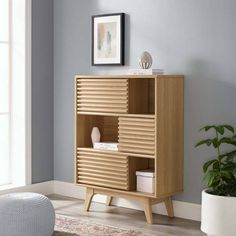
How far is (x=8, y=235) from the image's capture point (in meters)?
3.51

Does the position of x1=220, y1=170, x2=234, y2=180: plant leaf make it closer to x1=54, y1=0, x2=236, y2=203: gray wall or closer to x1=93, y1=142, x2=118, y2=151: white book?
x1=54, y1=0, x2=236, y2=203: gray wall

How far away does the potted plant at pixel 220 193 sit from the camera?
368 centimetres

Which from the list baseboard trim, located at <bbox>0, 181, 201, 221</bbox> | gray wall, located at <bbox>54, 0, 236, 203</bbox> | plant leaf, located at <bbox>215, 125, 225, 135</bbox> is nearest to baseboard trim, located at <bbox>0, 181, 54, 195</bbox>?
baseboard trim, located at <bbox>0, 181, 201, 221</bbox>

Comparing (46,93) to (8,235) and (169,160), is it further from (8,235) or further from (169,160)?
(8,235)

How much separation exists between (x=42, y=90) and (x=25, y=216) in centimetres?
187

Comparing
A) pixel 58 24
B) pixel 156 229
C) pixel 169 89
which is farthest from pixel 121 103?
pixel 58 24

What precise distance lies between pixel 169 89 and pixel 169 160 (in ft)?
1.78

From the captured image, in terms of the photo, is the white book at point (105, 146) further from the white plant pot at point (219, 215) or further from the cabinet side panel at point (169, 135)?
the white plant pot at point (219, 215)

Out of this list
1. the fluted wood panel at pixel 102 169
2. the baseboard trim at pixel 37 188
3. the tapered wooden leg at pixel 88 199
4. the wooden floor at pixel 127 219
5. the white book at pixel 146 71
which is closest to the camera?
the wooden floor at pixel 127 219

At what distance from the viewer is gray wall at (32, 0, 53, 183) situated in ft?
16.8

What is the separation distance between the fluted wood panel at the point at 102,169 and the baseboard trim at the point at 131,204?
0.38m

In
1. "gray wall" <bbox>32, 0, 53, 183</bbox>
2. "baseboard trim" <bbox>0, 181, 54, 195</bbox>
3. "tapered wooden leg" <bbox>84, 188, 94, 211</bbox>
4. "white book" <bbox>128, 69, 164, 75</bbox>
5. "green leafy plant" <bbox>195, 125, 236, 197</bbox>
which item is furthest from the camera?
"gray wall" <bbox>32, 0, 53, 183</bbox>

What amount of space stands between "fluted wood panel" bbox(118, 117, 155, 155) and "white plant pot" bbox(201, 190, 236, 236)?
61 centimetres

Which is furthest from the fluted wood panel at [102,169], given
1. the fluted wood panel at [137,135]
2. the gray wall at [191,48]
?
the gray wall at [191,48]
